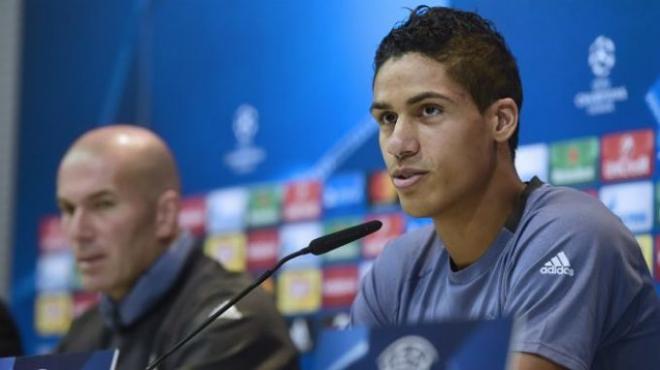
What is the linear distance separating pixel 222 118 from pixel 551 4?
1145mm

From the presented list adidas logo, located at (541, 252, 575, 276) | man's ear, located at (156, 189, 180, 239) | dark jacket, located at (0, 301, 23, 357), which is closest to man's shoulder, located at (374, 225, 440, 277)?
adidas logo, located at (541, 252, 575, 276)

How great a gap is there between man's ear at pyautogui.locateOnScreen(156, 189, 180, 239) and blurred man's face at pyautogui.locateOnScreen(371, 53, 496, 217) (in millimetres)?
1119

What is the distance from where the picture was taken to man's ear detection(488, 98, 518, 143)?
213cm

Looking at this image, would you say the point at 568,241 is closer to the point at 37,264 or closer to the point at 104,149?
the point at 104,149

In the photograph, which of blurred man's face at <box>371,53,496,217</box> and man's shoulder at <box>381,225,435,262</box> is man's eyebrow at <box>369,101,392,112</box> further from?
man's shoulder at <box>381,225,435,262</box>

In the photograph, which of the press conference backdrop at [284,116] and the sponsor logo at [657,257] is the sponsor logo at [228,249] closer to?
the press conference backdrop at [284,116]

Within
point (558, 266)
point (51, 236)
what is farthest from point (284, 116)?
point (558, 266)

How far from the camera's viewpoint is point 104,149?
3131 millimetres

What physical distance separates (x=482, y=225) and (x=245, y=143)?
1503 mm

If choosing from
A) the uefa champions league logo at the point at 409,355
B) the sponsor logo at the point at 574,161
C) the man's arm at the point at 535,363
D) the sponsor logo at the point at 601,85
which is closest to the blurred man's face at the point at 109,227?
the sponsor logo at the point at 574,161

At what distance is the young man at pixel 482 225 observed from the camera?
1.88 metres

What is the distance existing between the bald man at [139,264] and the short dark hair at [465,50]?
2.76 feet

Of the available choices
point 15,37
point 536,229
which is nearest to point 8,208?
point 15,37

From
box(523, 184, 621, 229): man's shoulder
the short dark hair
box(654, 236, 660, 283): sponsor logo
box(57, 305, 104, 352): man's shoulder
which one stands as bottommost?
box(57, 305, 104, 352): man's shoulder
